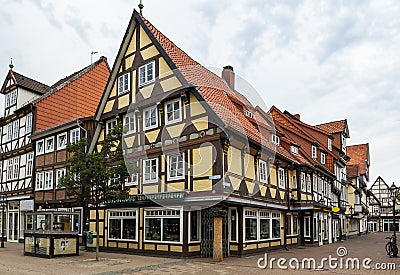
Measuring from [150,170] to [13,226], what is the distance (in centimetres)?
1485

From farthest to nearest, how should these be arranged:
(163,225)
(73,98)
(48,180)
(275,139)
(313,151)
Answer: (313,151), (73,98), (48,180), (275,139), (163,225)

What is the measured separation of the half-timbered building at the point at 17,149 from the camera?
29203mm

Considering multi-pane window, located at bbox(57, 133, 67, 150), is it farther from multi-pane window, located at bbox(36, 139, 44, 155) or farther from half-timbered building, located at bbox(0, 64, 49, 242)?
half-timbered building, located at bbox(0, 64, 49, 242)

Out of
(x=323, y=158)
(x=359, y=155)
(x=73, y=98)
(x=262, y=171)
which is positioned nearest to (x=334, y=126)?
(x=323, y=158)

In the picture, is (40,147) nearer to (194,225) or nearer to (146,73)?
(146,73)

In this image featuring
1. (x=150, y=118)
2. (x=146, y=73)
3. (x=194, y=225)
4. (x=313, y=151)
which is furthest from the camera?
(x=313, y=151)

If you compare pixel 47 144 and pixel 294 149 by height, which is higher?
pixel 47 144

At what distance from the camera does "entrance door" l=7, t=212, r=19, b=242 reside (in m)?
30.0

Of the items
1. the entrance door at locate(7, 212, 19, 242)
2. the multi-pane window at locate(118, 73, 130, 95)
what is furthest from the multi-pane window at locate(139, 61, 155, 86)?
the entrance door at locate(7, 212, 19, 242)

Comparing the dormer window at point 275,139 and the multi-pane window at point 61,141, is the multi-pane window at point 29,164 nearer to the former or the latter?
the multi-pane window at point 61,141

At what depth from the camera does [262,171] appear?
21.6 m

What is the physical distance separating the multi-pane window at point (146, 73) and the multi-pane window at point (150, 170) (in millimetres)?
3803

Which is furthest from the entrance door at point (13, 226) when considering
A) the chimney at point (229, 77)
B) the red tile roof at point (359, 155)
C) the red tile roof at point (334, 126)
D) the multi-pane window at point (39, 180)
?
the red tile roof at point (359, 155)

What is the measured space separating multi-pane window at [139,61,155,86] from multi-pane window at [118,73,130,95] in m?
1.02
